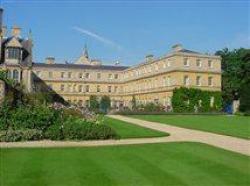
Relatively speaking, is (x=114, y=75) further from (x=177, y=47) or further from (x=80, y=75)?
(x=177, y=47)

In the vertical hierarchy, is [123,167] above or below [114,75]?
below

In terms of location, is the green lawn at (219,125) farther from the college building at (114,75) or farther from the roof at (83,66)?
the roof at (83,66)

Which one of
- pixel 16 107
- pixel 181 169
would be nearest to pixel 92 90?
pixel 16 107

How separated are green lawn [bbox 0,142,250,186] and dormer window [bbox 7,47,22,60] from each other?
128ft

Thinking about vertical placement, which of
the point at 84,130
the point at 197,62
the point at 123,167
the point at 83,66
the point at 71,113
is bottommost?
the point at 123,167

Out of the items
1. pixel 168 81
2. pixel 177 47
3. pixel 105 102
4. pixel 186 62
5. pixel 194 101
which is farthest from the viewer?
pixel 105 102

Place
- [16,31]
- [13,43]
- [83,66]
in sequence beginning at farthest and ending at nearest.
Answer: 1. [83,66]
2. [16,31]
3. [13,43]

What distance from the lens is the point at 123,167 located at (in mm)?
10133

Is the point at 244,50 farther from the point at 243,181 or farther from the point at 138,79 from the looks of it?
the point at 243,181

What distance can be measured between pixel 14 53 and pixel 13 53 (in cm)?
12

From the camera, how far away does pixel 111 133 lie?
1762 centimetres

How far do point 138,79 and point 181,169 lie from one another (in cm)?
6975

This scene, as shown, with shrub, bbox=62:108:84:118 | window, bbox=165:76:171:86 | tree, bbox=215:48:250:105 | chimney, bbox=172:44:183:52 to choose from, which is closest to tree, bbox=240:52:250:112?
tree, bbox=215:48:250:105

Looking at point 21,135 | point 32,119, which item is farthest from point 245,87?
point 21,135
